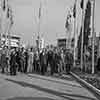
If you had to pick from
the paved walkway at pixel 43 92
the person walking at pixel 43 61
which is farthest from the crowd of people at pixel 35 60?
the paved walkway at pixel 43 92

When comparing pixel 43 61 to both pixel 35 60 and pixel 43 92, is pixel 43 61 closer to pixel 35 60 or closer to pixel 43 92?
pixel 35 60

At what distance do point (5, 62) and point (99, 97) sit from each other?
906 centimetres

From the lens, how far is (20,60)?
15.1 m

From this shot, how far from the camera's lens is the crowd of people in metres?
14.7

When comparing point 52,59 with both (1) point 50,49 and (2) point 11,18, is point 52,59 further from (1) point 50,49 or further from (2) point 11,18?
(2) point 11,18

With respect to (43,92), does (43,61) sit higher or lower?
higher

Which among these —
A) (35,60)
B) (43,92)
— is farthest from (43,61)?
(43,92)

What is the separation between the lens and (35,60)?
52.7 ft

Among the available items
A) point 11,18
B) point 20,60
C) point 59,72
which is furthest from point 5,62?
point 11,18

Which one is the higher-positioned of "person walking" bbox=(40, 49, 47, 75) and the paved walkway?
"person walking" bbox=(40, 49, 47, 75)

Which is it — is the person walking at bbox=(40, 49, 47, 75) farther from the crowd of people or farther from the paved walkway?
the paved walkway

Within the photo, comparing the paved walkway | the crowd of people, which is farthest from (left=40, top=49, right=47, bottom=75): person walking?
the paved walkway

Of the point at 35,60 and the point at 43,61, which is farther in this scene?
the point at 35,60

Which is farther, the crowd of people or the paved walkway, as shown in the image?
the crowd of people
